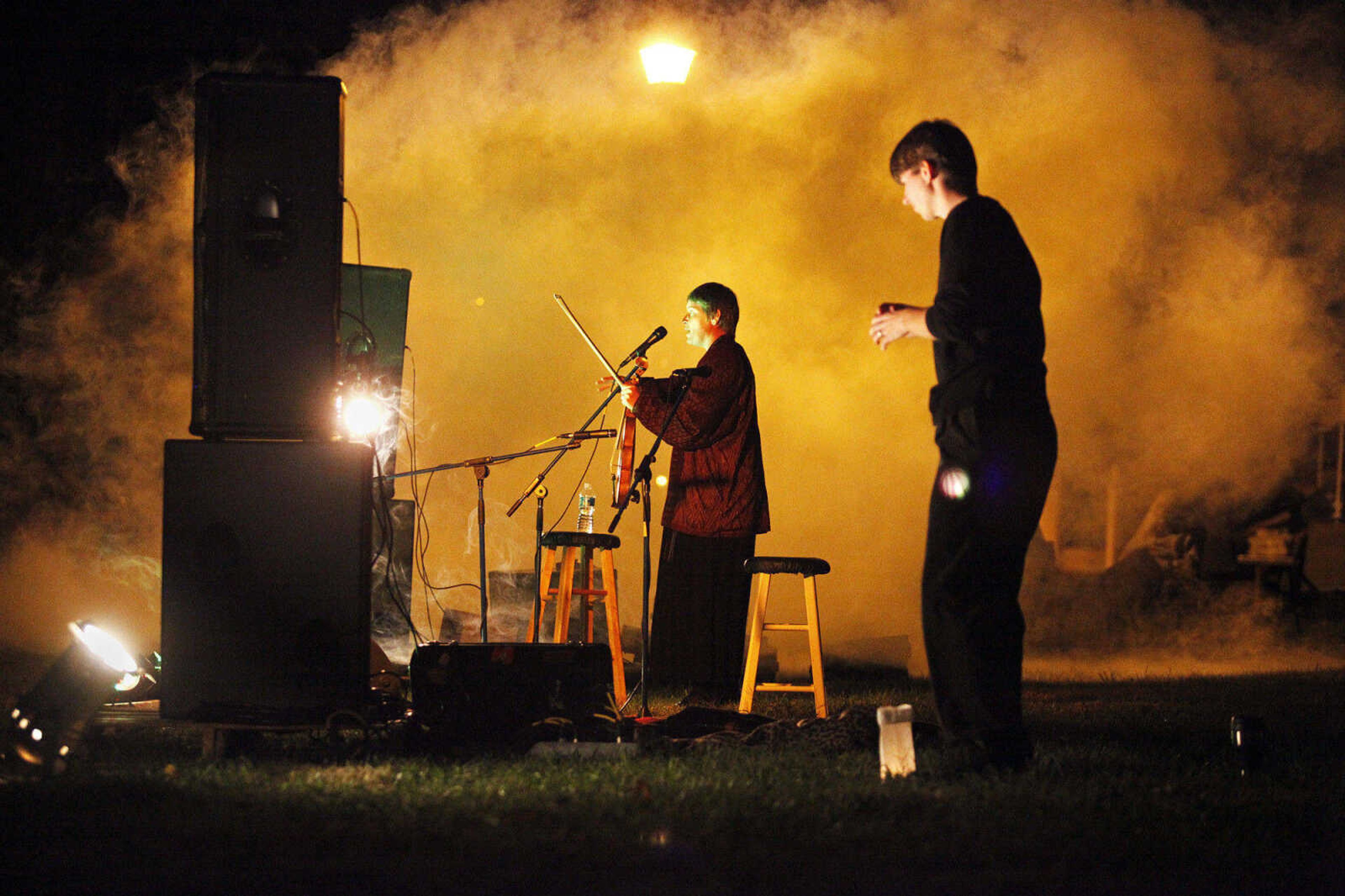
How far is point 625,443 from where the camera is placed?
213 inches

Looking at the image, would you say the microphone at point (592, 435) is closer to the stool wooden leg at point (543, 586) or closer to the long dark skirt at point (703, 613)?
the stool wooden leg at point (543, 586)

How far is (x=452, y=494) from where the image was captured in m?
8.38

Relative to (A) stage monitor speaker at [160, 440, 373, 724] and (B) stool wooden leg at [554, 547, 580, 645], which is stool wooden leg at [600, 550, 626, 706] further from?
(A) stage monitor speaker at [160, 440, 373, 724]

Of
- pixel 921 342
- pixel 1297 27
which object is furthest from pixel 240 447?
pixel 1297 27

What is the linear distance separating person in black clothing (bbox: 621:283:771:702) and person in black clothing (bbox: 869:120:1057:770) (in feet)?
7.30

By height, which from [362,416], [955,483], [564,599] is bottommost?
[564,599]

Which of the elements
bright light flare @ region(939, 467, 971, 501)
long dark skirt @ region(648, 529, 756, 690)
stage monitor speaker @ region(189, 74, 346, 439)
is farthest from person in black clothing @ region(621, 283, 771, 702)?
bright light flare @ region(939, 467, 971, 501)

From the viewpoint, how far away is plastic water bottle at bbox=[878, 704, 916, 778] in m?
3.40

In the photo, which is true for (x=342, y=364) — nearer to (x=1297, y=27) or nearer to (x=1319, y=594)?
(x=1297, y=27)

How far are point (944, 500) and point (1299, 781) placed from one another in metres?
1.28

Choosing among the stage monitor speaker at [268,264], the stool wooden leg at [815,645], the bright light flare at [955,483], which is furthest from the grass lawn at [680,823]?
the stage monitor speaker at [268,264]

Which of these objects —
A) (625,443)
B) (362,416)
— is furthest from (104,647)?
(625,443)

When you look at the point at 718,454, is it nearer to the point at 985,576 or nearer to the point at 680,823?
the point at 985,576

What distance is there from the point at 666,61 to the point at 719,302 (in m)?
2.05
